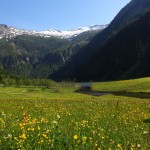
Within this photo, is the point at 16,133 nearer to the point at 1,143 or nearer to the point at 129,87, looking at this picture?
the point at 1,143

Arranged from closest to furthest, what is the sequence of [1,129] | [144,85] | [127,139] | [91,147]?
[91,147]
[1,129]
[127,139]
[144,85]

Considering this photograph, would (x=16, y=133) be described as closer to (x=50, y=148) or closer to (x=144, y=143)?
(x=50, y=148)

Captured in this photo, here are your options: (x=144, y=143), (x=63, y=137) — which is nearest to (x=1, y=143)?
(x=63, y=137)

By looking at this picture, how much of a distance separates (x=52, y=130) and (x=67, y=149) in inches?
66.2

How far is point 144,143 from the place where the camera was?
9.65 m

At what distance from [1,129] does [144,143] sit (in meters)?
3.85

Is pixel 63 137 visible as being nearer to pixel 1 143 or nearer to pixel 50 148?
pixel 50 148

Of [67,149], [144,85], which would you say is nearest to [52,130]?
[67,149]

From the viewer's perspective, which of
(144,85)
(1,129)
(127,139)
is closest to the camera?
(1,129)

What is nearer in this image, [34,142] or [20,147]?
[20,147]

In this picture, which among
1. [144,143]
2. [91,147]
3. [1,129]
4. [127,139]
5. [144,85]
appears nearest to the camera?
[91,147]

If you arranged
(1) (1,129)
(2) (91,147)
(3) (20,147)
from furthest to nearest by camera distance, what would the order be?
1. (1) (1,129)
2. (2) (91,147)
3. (3) (20,147)

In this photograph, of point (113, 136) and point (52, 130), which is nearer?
point (52, 130)

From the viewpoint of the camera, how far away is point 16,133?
35.6 feet
